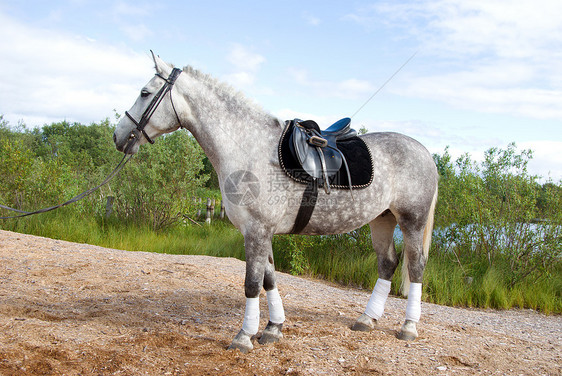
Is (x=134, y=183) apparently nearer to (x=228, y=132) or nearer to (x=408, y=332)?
(x=228, y=132)

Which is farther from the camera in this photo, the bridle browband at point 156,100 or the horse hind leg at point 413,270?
the horse hind leg at point 413,270

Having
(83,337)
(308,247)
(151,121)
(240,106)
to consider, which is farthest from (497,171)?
(83,337)

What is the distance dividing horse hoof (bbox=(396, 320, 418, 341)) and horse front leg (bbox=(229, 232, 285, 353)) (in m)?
1.25

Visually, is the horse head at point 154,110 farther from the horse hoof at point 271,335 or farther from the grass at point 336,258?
the grass at point 336,258

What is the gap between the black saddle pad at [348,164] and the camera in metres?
3.58

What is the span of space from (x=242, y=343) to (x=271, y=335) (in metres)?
0.33

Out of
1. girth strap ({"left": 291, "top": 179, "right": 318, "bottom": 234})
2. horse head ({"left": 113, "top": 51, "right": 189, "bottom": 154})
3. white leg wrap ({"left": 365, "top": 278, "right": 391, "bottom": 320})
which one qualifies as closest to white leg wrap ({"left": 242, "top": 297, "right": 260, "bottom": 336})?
girth strap ({"left": 291, "top": 179, "right": 318, "bottom": 234})

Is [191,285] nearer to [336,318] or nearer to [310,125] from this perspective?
[336,318]

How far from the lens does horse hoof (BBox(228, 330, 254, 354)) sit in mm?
3602

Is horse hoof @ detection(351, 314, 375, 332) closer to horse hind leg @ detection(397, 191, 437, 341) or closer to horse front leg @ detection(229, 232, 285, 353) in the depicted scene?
horse hind leg @ detection(397, 191, 437, 341)

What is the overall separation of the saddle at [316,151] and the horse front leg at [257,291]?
2.27ft

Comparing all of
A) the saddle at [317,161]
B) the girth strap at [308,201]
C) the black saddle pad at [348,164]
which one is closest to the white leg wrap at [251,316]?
the saddle at [317,161]

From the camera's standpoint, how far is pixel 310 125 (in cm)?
386

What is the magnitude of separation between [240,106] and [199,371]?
7.10ft
